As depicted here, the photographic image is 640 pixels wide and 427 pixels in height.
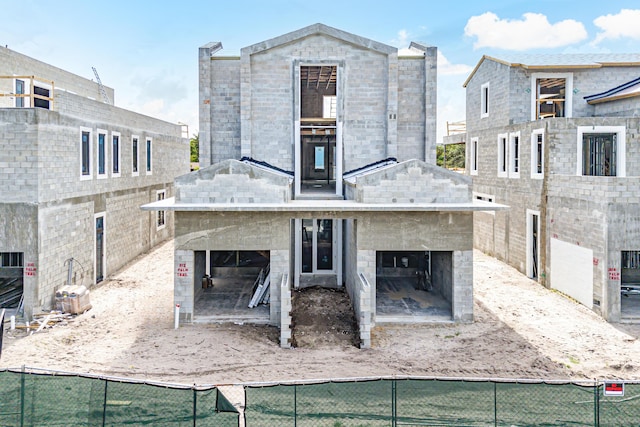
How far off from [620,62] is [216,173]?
21029 millimetres

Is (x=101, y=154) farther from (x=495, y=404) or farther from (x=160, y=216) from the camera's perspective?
(x=495, y=404)

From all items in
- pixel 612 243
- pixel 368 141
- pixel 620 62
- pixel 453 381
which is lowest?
pixel 453 381

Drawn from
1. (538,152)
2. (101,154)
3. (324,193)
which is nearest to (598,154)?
(538,152)

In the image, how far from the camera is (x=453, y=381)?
28.3 ft

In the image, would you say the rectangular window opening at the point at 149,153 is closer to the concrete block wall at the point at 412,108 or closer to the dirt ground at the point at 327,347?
the dirt ground at the point at 327,347

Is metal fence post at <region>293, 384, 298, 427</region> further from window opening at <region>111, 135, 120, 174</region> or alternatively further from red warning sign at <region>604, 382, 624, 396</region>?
window opening at <region>111, 135, 120, 174</region>

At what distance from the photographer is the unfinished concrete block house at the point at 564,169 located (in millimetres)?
16328

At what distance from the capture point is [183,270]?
50.6 feet

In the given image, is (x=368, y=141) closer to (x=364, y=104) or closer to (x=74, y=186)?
(x=364, y=104)

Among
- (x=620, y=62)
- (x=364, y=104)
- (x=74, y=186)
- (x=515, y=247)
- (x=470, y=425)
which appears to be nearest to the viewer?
(x=470, y=425)

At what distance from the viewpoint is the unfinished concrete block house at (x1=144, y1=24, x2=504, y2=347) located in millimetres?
15492

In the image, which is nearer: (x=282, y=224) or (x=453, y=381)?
(x=453, y=381)

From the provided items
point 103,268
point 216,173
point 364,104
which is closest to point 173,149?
point 103,268

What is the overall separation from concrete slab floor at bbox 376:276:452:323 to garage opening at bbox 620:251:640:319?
5.47 meters
